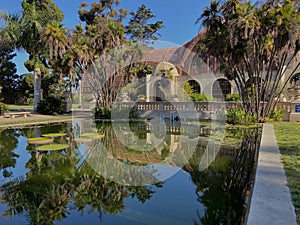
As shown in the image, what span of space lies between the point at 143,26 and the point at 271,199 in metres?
39.8

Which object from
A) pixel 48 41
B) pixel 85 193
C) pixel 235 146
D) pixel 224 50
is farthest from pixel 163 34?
pixel 85 193

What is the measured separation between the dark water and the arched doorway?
70.3ft

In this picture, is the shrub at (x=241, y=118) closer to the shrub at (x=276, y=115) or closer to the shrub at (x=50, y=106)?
the shrub at (x=276, y=115)

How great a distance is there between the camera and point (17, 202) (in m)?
4.42

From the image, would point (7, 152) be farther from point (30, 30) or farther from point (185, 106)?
point (30, 30)

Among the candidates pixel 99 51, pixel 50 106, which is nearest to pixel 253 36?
pixel 99 51

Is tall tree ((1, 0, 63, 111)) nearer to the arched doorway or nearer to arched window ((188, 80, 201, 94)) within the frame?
arched window ((188, 80, 201, 94))

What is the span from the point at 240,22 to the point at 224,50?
175 centimetres

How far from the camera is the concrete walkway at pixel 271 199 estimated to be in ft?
9.98

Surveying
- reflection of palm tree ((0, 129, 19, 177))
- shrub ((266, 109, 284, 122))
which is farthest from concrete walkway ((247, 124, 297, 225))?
shrub ((266, 109, 284, 122))

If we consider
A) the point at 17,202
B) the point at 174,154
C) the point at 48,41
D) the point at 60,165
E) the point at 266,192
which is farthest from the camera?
the point at 48,41

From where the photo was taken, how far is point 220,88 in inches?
1199

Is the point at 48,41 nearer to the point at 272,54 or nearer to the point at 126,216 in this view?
the point at 272,54

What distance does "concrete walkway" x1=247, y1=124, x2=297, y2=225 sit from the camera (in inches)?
120
